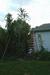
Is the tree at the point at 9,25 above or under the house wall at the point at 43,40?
above

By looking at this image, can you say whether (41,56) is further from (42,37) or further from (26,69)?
(26,69)

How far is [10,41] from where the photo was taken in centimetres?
3067

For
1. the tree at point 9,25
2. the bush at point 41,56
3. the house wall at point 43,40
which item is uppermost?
the tree at point 9,25

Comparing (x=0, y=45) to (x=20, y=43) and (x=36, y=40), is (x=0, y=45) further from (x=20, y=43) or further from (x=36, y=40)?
(x=36, y=40)

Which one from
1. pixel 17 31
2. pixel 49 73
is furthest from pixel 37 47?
pixel 49 73

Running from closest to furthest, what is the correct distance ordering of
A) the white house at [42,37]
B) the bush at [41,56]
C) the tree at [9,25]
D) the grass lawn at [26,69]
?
the grass lawn at [26,69], the bush at [41,56], the tree at [9,25], the white house at [42,37]

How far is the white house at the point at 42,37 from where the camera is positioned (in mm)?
32316

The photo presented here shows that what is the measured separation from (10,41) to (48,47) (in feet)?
15.7

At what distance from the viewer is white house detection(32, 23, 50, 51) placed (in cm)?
3232

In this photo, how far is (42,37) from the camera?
32.8 metres

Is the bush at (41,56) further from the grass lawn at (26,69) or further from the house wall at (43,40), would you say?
the grass lawn at (26,69)

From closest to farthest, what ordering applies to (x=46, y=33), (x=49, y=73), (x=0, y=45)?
1. (x=49, y=73)
2. (x=0, y=45)
3. (x=46, y=33)

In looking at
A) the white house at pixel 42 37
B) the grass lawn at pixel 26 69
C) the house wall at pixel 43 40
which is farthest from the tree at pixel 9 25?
the grass lawn at pixel 26 69

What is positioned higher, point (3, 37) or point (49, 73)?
point (3, 37)
